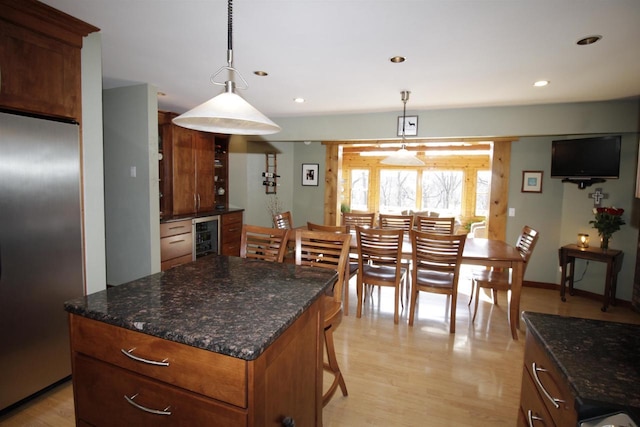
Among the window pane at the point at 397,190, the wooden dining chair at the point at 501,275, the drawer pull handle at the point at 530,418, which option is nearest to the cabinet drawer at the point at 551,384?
the drawer pull handle at the point at 530,418

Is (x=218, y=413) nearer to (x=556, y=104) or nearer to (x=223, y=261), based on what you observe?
(x=223, y=261)

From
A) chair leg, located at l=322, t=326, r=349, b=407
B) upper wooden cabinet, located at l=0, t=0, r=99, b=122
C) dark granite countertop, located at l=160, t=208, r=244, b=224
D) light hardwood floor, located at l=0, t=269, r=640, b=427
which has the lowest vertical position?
light hardwood floor, located at l=0, t=269, r=640, b=427

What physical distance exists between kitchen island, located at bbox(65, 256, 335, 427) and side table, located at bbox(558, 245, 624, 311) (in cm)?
398

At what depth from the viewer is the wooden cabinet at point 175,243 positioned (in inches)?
159

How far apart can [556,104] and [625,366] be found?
3.66 metres

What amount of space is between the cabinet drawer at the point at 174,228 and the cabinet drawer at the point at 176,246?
0.05 metres

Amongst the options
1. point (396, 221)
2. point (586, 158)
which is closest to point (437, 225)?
point (396, 221)

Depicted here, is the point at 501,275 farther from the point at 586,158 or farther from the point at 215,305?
the point at 215,305

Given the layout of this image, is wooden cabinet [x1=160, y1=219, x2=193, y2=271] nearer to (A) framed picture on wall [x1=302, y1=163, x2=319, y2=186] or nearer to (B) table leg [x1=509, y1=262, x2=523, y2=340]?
(A) framed picture on wall [x1=302, y1=163, x2=319, y2=186]

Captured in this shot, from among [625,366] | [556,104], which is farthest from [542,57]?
[625,366]

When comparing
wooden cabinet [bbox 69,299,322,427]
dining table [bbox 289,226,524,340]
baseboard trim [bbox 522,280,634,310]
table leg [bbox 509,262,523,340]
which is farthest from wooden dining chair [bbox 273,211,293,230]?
baseboard trim [bbox 522,280,634,310]

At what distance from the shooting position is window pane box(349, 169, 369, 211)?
10023mm

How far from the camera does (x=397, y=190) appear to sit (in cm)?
975

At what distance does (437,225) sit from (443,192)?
5188 mm
